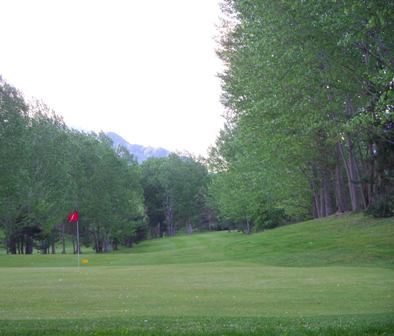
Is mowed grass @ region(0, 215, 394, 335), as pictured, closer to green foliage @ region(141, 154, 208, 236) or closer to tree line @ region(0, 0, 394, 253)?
tree line @ region(0, 0, 394, 253)

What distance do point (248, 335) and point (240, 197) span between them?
49351 mm

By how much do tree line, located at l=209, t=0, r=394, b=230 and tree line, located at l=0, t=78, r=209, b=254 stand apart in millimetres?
20691

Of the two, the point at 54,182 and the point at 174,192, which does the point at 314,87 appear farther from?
the point at 174,192

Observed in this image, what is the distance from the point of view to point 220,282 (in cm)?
1867

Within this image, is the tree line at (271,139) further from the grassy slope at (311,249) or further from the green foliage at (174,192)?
the green foliage at (174,192)

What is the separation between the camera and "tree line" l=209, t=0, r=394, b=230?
19.5 metres

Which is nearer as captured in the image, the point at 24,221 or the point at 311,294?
the point at 311,294

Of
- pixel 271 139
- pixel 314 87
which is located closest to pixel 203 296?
pixel 314 87

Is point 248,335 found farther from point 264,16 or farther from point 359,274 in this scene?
point 264,16

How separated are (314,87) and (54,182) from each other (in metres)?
39.9

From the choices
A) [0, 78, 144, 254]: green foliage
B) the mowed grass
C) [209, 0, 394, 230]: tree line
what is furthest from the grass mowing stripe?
[0, 78, 144, 254]: green foliage

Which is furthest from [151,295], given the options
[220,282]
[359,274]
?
[359,274]

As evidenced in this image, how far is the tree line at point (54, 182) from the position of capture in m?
47.6

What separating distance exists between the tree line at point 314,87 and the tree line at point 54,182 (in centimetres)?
2069
